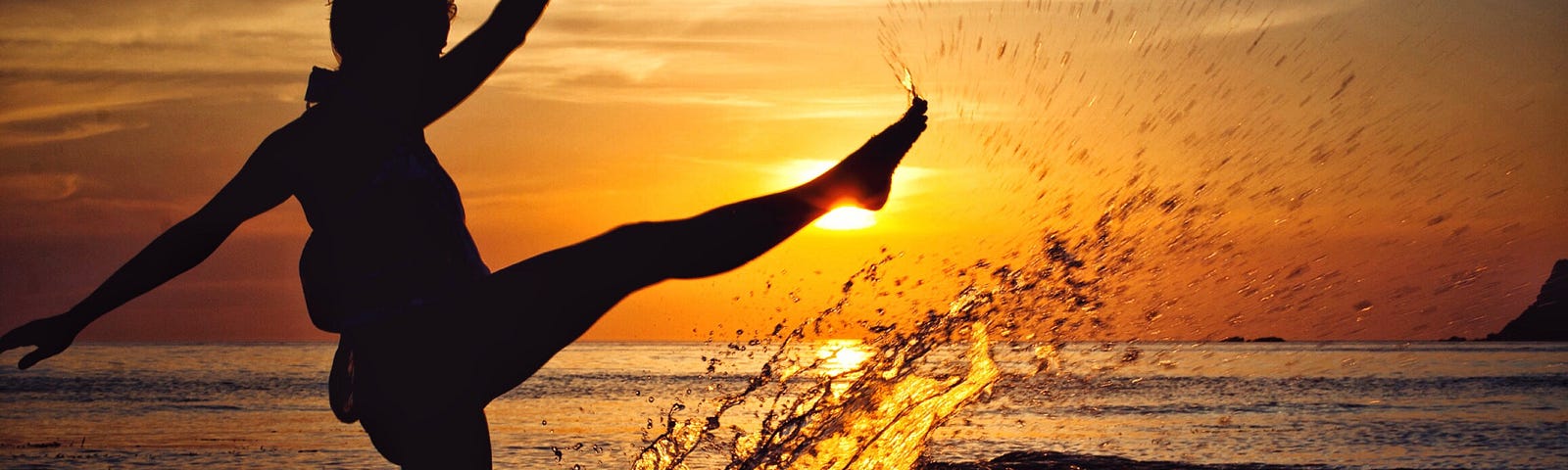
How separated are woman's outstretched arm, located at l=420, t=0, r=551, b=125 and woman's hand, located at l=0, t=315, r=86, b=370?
0.84 metres

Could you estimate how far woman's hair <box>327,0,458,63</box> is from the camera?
2.27 m

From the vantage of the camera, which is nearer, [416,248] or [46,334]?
[416,248]

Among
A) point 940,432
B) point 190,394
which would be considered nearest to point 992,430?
point 940,432

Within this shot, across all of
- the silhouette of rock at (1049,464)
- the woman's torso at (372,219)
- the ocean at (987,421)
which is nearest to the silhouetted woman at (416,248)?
the woman's torso at (372,219)

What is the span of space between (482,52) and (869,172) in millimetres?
762

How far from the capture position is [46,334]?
2.46m

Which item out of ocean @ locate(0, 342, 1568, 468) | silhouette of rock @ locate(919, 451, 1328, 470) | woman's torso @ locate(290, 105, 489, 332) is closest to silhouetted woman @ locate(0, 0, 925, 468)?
woman's torso @ locate(290, 105, 489, 332)

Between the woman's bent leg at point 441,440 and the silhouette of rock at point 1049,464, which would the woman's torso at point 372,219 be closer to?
the woman's bent leg at point 441,440

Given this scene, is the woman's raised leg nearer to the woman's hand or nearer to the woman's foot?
the woman's foot

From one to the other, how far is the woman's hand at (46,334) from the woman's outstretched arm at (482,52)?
840 millimetres

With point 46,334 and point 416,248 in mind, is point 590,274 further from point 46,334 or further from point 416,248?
point 46,334

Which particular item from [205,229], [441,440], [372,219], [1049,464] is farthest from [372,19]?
[1049,464]

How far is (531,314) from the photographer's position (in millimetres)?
2088

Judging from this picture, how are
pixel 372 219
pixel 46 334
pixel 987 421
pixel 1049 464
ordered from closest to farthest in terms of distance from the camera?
pixel 372 219 → pixel 46 334 → pixel 1049 464 → pixel 987 421
